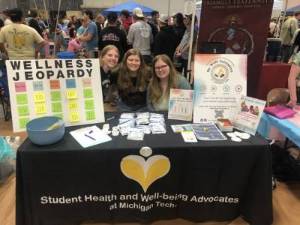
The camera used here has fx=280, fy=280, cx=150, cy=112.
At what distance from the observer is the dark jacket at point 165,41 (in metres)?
4.49

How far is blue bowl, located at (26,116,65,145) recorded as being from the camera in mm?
1423

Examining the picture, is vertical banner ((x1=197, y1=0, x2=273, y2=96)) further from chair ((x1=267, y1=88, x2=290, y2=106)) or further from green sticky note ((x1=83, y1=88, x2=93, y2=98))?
green sticky note ((x1=83, y1=88, x2=93, y2=98))

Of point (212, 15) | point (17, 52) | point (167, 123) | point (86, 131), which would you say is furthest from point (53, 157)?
point (17, 52)

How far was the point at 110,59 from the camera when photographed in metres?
2.35

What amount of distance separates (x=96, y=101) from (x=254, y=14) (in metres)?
1.77

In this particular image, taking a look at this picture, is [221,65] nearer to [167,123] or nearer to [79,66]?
[167,123]

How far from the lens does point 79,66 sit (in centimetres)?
164

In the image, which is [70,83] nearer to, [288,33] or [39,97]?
[39,97]

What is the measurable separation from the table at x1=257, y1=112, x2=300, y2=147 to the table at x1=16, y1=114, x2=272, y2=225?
0.37 meters

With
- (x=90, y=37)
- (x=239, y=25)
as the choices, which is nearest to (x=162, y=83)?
(x=239, y=25)

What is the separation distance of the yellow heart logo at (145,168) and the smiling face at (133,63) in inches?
37.3

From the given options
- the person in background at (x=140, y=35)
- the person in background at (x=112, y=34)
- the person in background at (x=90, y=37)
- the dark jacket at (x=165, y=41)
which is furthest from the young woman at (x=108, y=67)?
the person in background at (x=90, y=37)

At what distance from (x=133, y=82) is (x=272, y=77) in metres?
1.99

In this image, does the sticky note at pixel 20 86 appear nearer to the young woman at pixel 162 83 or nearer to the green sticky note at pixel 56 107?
the green sticky note at pixel 56 107
